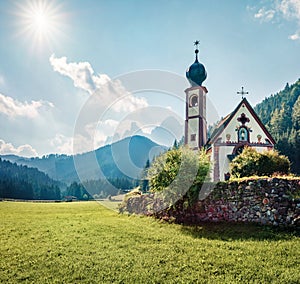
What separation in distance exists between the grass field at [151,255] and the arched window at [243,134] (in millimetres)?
16049

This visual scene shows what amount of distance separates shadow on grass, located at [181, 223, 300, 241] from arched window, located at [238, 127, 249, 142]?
15.8 meters

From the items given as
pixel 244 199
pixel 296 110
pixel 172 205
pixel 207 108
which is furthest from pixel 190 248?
pixel 296 110

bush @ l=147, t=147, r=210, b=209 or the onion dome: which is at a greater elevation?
the onion dome

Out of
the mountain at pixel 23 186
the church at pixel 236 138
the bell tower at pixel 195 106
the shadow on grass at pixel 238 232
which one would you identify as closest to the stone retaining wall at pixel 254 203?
the shadow on grass at pixel 238 232

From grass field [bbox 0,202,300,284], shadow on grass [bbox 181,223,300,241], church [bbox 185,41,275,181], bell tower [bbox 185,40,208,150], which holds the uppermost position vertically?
bell tower [bbox 185,40,208,150]

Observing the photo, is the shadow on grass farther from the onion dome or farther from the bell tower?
the onion dome

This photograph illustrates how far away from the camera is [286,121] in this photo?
70.7m

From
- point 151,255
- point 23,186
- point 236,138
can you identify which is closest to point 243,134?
point 236,138

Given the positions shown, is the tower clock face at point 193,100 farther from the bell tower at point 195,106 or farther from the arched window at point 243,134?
the arched window at point 243,134

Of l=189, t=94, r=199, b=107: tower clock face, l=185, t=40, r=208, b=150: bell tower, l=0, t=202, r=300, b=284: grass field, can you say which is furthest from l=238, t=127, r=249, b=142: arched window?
l=0, t=202, r=300, b=284: grass field

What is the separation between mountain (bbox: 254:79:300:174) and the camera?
51.2 m

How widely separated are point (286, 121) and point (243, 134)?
5194cm

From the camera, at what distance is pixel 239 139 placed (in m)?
25.2

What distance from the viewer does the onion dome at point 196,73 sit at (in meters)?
30.2
